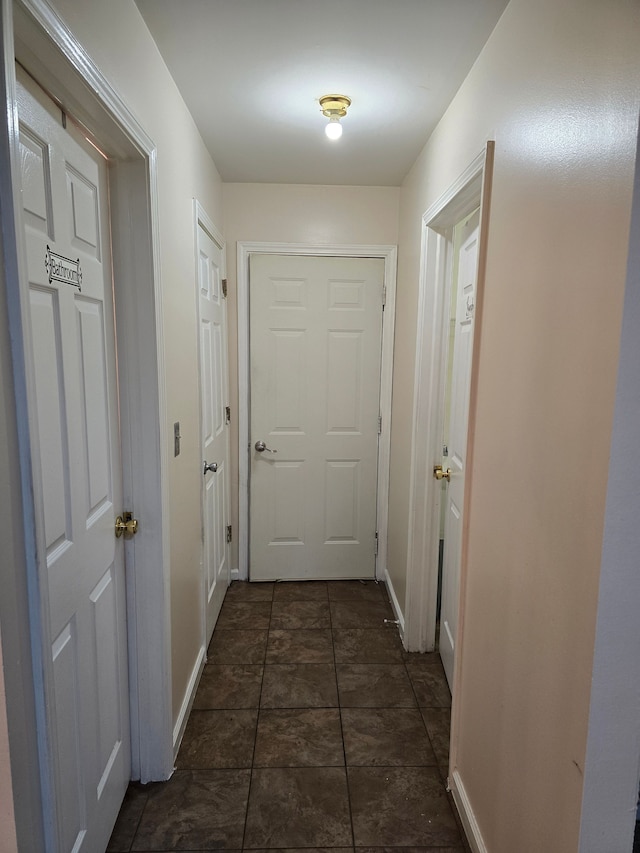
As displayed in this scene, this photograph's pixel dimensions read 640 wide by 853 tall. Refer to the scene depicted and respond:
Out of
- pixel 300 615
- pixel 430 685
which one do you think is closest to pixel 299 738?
pixel 430 685

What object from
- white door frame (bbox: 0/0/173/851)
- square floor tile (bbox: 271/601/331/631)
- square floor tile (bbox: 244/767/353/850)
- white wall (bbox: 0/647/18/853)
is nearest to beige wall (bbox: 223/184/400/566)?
white door frame (bbox: 0/0/173/851)

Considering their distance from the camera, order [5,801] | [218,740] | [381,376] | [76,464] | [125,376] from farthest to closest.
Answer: [381,376]
[218,740]
[125,376]
[76,464]
[5,801]

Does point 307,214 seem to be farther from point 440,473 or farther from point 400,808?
point 400,808

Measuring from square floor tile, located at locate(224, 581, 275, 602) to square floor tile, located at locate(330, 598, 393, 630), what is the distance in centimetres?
41

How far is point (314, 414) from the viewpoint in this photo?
10.5 ft

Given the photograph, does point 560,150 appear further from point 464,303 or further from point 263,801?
point 263,801

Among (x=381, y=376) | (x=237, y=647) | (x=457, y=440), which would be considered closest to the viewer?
(x=457, y=440)

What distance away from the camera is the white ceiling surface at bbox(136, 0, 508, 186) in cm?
141

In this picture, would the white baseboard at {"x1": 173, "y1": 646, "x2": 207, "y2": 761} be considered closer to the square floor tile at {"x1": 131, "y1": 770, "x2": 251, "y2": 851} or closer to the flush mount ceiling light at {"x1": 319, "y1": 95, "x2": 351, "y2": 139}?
the square floor tile at {"x1": 131, "y1": 770, "x2": 251, "y2": 851}

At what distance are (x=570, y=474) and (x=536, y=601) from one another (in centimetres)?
33

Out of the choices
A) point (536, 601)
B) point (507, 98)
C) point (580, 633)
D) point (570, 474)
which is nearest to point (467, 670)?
point (536, 601)

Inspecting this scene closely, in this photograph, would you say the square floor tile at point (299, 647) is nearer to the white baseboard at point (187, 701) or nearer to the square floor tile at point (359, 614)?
the square floor tile at point (359, 614)

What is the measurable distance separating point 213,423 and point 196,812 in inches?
63.5

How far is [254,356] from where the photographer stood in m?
3.12
